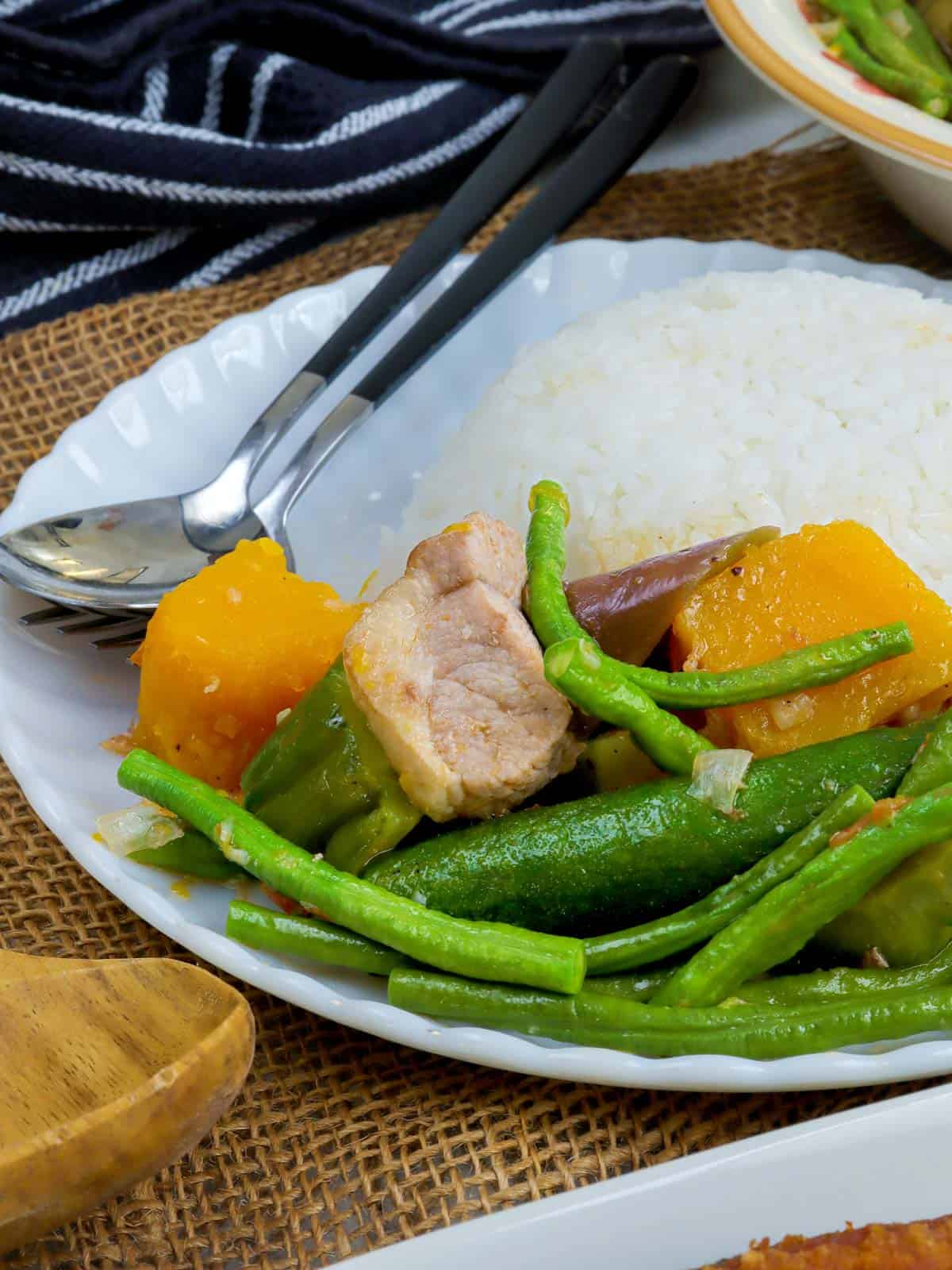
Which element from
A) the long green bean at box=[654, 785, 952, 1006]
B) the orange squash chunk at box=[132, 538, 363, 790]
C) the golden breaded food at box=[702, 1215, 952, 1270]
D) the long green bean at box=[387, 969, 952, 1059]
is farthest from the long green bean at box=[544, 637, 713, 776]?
the golden breaded food at box=[702, 1215, 952, 1270]

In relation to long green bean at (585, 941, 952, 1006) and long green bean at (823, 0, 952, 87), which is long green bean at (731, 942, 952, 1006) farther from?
long green bean at (823, 0, 952, 87)

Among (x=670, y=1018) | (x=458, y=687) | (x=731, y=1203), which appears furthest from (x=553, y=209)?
(x=731, y=1203)

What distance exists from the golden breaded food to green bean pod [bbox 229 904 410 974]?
614 mm

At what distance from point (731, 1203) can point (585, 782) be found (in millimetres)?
751

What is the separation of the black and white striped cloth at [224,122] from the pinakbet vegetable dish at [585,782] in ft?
5.80

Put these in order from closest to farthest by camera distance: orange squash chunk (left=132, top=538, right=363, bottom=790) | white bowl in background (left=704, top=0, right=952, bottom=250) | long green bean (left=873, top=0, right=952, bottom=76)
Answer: orange squash chunk (left=132, top=538, right=363, bottom=790) < white bowl in background (left=704, top=0, right=952, bottom=250) < long green bean (left=873, top=0, right=952, bottom=76)

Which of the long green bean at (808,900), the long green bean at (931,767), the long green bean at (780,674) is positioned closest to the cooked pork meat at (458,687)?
the long green bean at (780,674)

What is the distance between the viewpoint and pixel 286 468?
9.27 feet

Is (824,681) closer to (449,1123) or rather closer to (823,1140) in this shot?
(823,1140)

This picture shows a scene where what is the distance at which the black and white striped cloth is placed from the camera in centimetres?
353

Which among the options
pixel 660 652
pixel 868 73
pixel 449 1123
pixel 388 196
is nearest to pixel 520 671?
pixel 660 652

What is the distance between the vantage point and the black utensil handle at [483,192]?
297cm

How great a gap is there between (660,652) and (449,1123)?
793mm

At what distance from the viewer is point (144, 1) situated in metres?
3.70
